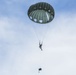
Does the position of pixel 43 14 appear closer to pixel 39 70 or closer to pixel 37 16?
pixel 37 16

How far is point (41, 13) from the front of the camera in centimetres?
4981

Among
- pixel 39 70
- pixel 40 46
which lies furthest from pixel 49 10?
pixel 39 70

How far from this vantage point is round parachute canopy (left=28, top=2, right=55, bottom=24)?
47.3 meters

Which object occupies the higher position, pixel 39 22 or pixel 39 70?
pixel 39 22

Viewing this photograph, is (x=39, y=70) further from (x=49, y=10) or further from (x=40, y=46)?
(x=49, y=10)

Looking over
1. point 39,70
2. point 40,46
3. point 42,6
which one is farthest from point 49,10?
point 39,70

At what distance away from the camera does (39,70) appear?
45.5m

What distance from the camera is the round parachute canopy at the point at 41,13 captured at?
47.3m

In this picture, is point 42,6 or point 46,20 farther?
point 46,20

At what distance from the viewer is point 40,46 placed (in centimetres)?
4756

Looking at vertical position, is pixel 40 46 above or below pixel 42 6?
below

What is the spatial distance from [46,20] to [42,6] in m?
4.24

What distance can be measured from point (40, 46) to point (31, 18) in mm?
6139

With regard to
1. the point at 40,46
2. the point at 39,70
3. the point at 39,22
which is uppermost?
the point at 39,22
